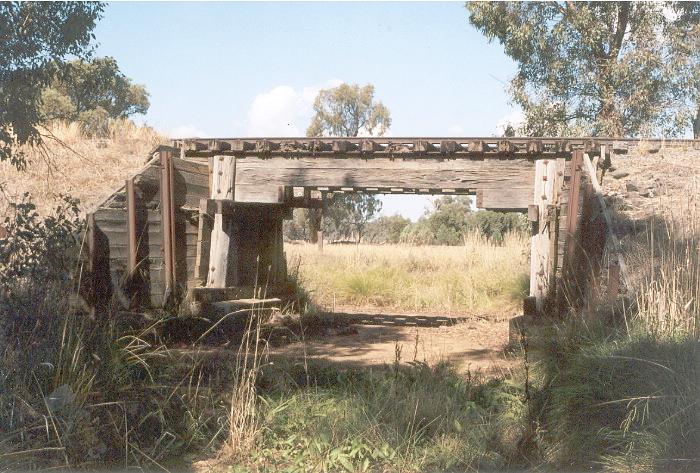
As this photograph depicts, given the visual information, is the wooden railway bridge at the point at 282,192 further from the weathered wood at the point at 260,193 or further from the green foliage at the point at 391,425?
the green foliage at the point at 391,425

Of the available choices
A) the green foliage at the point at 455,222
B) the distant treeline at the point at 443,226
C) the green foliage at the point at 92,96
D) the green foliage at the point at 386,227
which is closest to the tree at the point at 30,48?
the green foliage at the point at 92,96

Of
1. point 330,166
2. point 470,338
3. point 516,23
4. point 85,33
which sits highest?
point 516,23

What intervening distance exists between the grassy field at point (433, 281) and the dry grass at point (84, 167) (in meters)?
3.48

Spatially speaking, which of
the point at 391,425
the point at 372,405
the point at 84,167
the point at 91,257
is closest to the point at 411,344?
the point at 91,257

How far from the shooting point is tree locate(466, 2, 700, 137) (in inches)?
695

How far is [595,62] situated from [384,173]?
1055cm

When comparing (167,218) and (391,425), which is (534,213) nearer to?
(167,218)

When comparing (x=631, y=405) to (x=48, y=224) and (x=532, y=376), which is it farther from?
(x=48, y=224)

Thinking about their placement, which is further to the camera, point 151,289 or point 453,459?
point 151,289

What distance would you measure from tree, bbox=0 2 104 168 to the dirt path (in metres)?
3.67

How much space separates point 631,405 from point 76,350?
3592 millimetres

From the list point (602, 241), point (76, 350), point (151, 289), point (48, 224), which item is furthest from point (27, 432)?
point (602, 241)

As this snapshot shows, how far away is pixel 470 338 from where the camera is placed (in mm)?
10703

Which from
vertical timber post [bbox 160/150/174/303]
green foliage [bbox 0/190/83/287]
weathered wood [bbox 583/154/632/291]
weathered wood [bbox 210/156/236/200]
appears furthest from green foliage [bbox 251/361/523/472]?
weathered wood [bbox 210/156/236/200]
